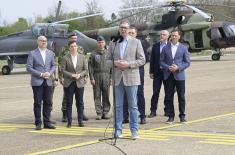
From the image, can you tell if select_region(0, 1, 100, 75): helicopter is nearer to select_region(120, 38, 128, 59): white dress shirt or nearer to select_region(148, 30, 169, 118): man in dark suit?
select_region(148, 30, 169, 118): man in dark suit

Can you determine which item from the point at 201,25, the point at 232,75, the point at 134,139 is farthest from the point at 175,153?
the point at 201,25

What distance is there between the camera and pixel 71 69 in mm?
10883

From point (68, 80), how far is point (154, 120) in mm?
2062

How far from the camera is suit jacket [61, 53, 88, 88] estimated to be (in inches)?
427

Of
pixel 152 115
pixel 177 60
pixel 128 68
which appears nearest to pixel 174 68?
pixel 177 60

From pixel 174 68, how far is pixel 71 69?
2.09 meters

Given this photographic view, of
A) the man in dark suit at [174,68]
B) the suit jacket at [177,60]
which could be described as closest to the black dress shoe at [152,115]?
the man in dark suit at [174,68]

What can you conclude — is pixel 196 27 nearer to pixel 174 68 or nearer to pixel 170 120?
pixel 174 68

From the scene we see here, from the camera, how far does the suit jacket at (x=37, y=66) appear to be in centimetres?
1067

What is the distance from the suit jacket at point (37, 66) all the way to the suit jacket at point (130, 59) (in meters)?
2.05

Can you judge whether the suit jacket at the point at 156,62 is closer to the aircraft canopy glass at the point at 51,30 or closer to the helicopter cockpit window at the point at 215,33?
the aircraft canopy glass at the point at 51,30

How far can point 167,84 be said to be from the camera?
36.9 feet

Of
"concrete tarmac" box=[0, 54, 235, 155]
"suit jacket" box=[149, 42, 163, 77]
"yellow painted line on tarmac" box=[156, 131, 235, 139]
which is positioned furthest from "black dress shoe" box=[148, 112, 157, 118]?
"yellow painted line on tarmac" box=[156, 131, 235, 139]

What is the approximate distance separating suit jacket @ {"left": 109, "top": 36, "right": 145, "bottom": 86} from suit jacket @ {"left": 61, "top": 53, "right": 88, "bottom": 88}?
174cm
